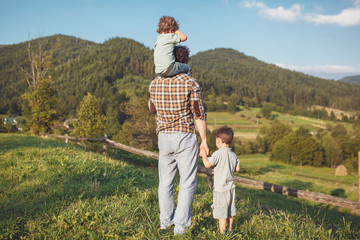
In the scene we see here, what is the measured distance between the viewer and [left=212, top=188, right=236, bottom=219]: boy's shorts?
285 cm

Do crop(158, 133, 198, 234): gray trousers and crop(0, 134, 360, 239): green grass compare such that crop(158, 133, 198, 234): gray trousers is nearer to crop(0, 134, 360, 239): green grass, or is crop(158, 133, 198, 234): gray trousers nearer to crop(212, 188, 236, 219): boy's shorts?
crop(0, 134, 360, 239): green grass

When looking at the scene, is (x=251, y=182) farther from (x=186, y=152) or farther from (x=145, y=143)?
(x=145, y=143)

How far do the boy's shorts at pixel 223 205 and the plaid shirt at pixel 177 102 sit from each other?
0.97 metres

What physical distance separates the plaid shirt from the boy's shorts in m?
0.97

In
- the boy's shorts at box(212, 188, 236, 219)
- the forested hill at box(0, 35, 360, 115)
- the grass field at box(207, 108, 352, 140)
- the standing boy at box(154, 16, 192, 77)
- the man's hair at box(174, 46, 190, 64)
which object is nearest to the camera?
the standing boy at box(154, 16, 192, 77)

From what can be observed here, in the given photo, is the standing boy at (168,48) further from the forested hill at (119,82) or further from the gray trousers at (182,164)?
the forested hill at (119,82)

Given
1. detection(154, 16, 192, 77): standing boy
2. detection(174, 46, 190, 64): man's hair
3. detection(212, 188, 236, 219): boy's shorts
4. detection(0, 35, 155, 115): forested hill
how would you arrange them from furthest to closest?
detection(0, 35, 155, 115): forested hill, detection(212, 188, 236, 219): boy's shorts, detection(174, 46, 190, 64): man's hair, detection(154, 16, 192, 77): standing boy

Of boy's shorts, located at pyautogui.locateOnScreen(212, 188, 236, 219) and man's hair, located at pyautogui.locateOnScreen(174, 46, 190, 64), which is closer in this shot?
man's hair, located at pyautogui.locateOnScreen(174, 46, 190, 64)

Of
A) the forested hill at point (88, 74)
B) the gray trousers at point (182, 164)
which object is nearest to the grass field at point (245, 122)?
the forested hill at point (88, 74)

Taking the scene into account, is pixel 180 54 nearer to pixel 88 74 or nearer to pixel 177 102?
pixel 177 102

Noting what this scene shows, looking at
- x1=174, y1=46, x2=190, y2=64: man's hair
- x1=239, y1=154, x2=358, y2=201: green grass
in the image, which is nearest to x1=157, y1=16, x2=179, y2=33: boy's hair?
x1=174, y1=46, x2=190, y2=64: man's hair

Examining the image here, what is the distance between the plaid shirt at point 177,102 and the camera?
2543mm

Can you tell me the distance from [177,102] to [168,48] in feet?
1.98

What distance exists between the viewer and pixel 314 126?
10181cm
